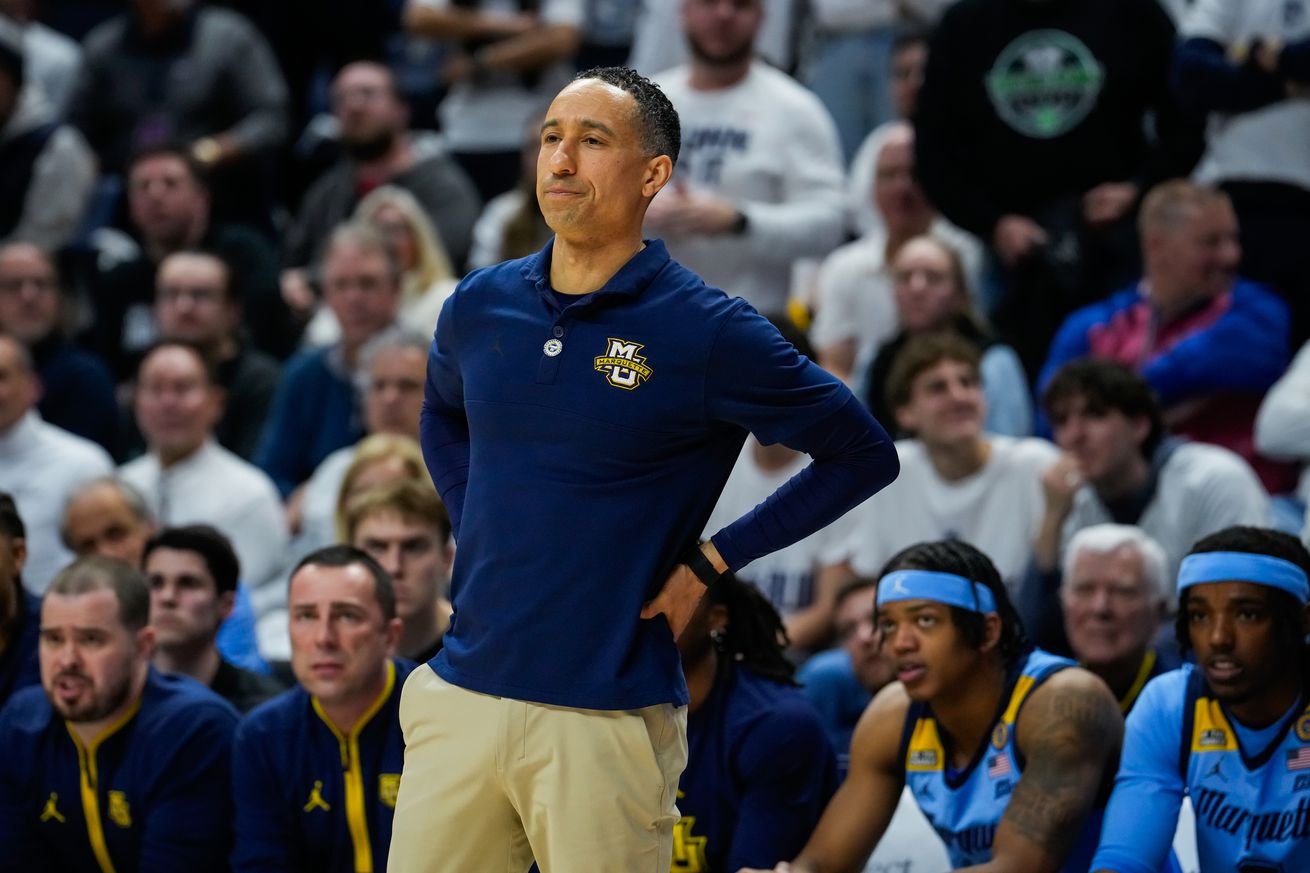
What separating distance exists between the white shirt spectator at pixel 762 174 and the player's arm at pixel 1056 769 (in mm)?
3260

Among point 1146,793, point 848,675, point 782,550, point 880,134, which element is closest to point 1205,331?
point 782,550

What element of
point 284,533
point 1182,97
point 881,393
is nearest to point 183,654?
point 284,533

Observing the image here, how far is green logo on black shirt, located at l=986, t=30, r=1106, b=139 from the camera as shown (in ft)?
26.2

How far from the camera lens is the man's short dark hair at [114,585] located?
17.6ft

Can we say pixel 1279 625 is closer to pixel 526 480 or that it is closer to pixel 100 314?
pixel 526 480

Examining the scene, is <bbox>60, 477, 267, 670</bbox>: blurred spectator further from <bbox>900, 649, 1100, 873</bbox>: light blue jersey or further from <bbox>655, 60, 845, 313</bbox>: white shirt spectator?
<bbox>900, 649, 1100, 873</bbox>: light blue jersey

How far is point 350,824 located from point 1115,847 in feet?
6.40

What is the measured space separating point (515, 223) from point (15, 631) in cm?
311

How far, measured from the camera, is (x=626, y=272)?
351cm

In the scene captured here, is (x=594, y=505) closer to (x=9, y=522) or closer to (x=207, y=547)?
(x=9, y=522)

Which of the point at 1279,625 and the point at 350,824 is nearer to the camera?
the point at 1279,625

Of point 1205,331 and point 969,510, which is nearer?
point 969,510

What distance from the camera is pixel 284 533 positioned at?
7.45 meters

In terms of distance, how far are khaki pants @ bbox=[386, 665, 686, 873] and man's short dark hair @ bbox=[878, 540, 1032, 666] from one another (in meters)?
1.50
